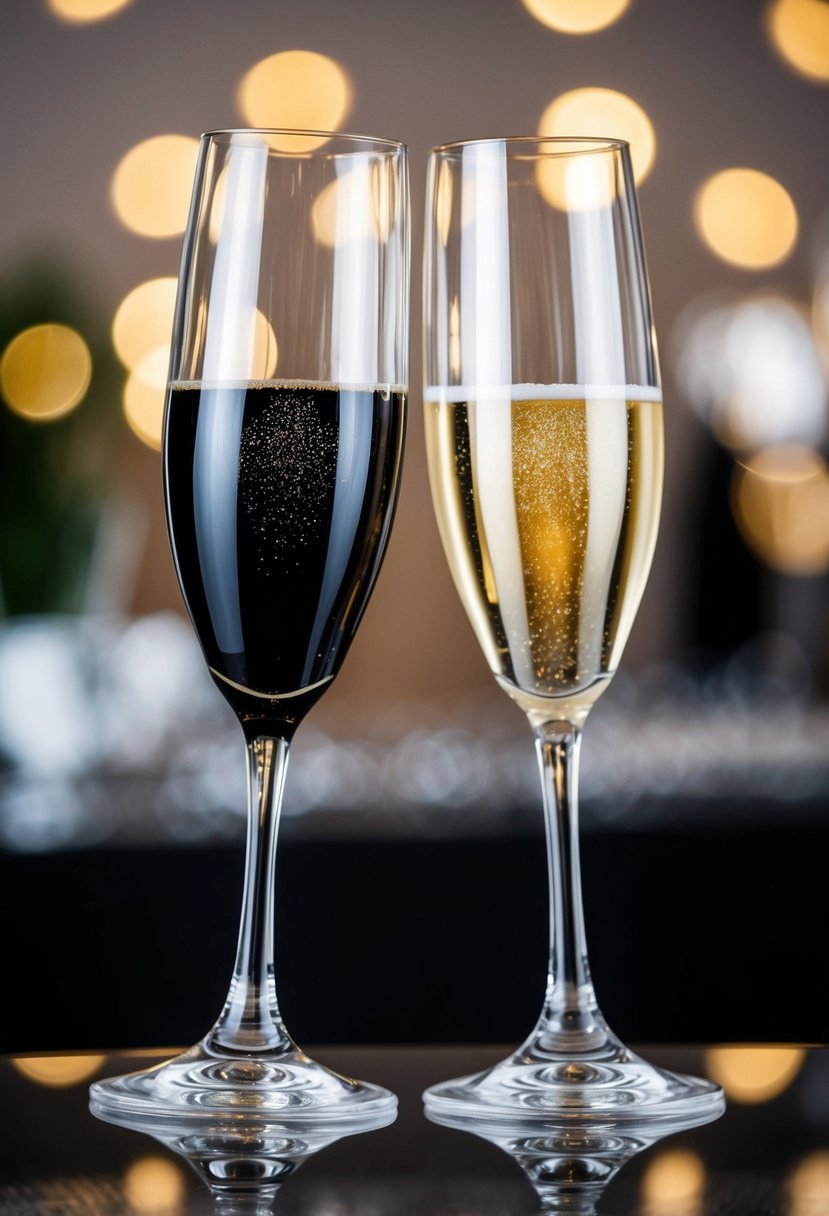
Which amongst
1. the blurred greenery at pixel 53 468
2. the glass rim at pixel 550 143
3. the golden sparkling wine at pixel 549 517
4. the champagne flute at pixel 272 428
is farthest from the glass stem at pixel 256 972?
the blurred greenery at pixel 53 468

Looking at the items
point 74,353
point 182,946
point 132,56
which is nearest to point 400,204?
point 182,946

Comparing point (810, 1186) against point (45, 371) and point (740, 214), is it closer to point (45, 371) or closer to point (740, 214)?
point (45, 371)

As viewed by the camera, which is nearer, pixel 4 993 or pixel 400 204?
pixel 400 204

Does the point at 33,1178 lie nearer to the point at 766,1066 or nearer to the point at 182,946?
the point at 766,1066

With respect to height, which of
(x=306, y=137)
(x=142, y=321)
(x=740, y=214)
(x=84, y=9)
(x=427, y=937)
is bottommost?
(x=427, y=937)

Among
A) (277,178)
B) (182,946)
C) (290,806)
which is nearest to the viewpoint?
(277,178)

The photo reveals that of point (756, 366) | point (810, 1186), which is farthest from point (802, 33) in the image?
point (810, 1186)

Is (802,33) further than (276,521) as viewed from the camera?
Yes
